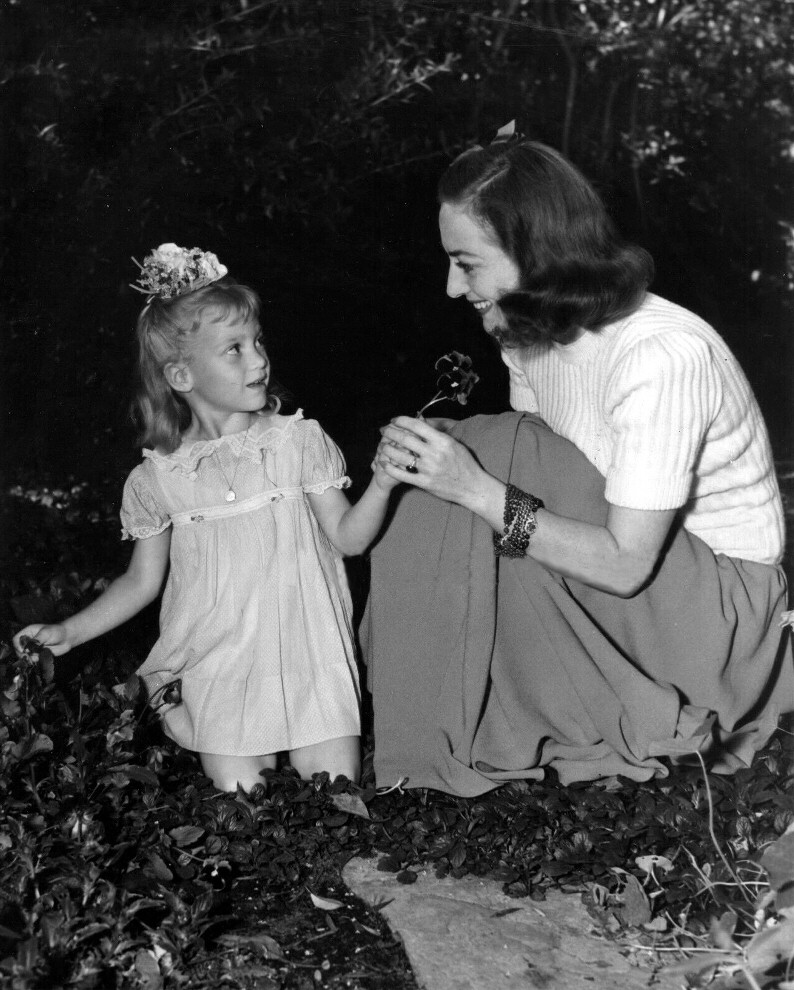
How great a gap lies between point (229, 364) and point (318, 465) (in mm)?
346

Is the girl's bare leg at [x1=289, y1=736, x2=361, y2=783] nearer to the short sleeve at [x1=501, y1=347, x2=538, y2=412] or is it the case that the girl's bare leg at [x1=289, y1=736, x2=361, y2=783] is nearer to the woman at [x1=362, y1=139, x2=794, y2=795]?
the woman at [x1=362, y1=139, x2=794, y2=795]

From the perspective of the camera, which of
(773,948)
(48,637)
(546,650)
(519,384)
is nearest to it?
(773,948)

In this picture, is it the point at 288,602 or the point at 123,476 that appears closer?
the point at 288,602

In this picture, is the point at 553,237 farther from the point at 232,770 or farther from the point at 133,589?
the point at 232,770

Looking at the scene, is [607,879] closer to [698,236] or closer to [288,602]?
[288,602]

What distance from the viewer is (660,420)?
2578 mm

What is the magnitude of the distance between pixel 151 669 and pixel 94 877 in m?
0.87

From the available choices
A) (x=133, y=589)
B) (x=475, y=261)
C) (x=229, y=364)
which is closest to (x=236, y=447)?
(x=229, y=364)

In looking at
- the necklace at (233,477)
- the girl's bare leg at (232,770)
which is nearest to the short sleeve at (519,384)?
the necklace at (233,477)

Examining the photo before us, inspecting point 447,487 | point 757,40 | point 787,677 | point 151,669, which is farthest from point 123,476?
point 757,40

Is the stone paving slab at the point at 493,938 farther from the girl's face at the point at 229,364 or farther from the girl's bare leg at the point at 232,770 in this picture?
the girl's face at the point at 229,364

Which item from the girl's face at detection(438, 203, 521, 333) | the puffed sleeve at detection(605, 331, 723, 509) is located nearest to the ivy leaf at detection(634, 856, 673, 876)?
the puffed sleeve at detection(605, 331, 723, 509)

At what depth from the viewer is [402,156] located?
342 centimetres

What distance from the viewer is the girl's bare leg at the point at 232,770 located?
291 cm
